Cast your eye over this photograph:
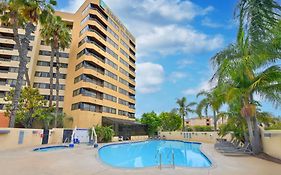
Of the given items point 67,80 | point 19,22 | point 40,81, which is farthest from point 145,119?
point 19,22

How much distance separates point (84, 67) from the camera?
32.8m

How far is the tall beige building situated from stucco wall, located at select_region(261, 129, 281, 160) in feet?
81.1

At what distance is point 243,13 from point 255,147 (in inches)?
504

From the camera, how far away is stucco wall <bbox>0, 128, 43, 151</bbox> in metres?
16.8

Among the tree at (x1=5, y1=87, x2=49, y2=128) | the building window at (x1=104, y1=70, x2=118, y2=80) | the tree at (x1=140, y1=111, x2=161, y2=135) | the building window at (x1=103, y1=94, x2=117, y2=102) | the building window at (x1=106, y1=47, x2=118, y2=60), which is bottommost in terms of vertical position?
the tree at (x1=140, y1=111, x2=161, y2=135)

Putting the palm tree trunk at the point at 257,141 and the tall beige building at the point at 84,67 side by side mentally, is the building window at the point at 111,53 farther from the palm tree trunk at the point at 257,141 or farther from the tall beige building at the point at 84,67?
the palm tree trunk at the point at 257,141

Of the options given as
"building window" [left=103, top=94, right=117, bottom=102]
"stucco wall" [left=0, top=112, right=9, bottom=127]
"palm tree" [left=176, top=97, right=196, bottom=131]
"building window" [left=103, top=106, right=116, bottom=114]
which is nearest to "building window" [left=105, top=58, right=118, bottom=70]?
"building window" [left=103, top=94, right=117, bottom=102]

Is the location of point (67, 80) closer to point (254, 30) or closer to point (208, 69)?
point (208, 69)

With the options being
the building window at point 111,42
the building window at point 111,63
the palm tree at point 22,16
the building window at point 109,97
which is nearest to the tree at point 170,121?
the building window at point 109,97

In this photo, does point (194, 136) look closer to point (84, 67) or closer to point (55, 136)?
point (84, 67)

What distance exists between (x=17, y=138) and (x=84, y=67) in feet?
54.8

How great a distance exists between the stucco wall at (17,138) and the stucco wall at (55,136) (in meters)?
1.96

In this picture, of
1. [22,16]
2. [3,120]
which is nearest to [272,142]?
[22,16]

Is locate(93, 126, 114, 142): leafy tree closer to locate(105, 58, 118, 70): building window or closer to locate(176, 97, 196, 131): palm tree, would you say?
locate(105, 58, 118, 70): building window
